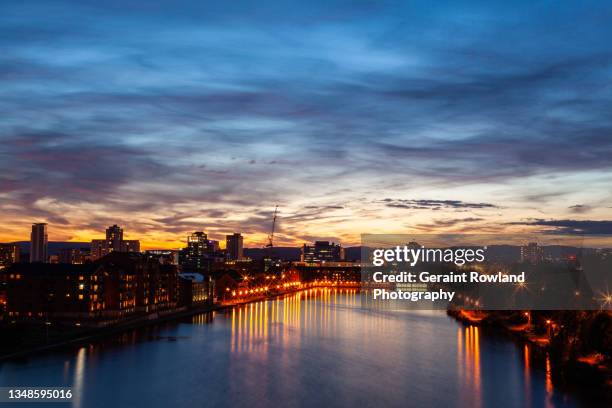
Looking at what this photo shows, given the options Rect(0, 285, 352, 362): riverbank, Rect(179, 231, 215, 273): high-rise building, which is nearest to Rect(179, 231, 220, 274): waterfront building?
Rect(179, 231, 215, 273): high-rise building

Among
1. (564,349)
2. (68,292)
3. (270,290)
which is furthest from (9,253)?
(564,349)

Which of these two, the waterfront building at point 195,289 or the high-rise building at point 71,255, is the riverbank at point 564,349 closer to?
the waterfront building at point 195,289

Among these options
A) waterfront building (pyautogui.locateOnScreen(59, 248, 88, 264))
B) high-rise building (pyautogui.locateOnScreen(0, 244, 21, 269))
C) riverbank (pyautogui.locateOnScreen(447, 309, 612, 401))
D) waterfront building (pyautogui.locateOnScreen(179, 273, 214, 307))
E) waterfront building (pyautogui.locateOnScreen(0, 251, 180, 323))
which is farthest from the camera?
waterfront building (pyautogui.locateOnScreen(59, 248, 88, 264))

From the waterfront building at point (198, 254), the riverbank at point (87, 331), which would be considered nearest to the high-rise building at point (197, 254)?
the waterfront building at point (198, 254)

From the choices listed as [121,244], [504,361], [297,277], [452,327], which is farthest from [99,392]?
[121,244]

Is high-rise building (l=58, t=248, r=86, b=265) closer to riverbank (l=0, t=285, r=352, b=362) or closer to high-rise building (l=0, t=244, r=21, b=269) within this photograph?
high-rise building (l=0, t=244, r=21, b=269)

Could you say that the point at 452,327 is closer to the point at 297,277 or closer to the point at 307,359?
the point at 307,359

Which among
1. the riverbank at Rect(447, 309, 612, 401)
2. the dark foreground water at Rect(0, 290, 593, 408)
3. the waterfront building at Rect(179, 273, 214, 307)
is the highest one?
the waterfront building at Rect(179, 273, 214, 307)
